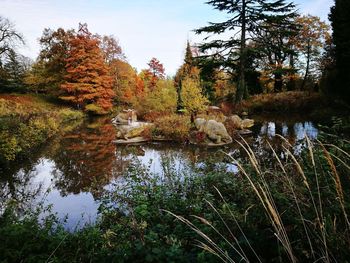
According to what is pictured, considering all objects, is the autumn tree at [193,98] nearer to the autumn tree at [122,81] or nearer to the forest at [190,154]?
the forest at [190,154]

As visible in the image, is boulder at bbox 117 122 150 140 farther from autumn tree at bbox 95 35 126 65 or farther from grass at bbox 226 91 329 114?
autumn tree at bbox 95 35 126 65

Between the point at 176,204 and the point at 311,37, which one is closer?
the point at 176,204

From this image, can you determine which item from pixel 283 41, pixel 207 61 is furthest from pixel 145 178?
pixel 283 41

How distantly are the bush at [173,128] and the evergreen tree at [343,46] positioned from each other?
9864mm

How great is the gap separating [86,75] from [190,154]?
2044 centimetres

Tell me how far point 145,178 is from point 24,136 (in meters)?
7.54

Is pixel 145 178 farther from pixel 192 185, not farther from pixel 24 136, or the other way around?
pixel 24 136

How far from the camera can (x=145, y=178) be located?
4938 millimetres

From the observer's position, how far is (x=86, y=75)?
2647cm

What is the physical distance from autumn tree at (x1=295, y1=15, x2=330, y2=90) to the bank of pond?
18.8m

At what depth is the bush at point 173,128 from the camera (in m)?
12.3

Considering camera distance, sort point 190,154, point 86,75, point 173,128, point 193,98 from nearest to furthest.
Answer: point 190,154 < point 173,128 < point 193,98 < point 86,75

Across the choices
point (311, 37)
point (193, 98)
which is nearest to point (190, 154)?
point (193, 98)

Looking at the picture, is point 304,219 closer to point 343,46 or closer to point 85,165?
point 85,165
